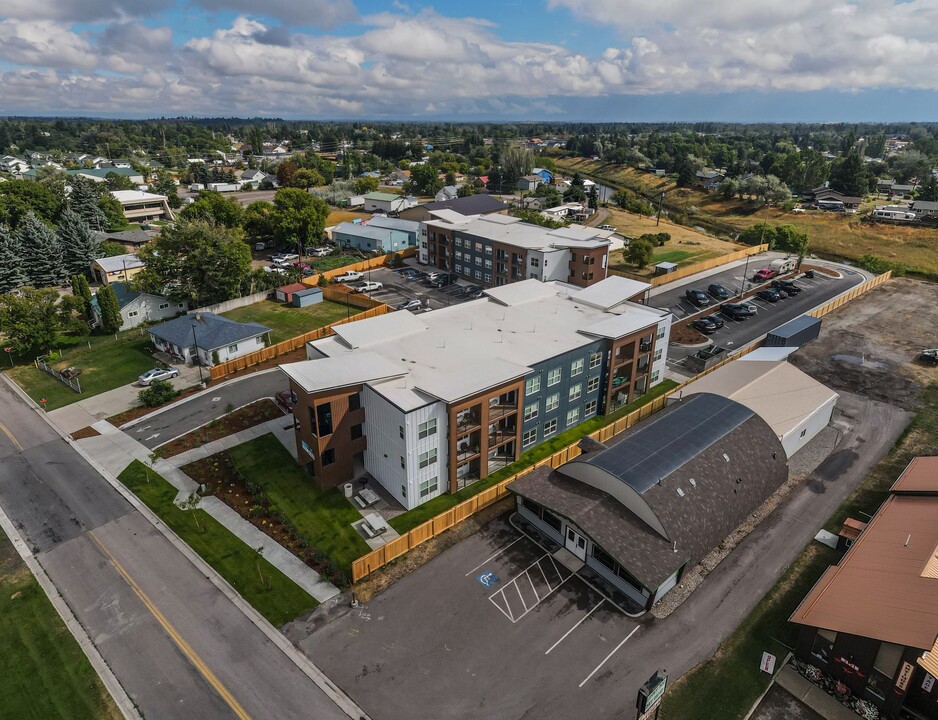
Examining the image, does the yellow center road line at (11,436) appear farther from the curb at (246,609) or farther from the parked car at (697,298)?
the parked car at (697,298)

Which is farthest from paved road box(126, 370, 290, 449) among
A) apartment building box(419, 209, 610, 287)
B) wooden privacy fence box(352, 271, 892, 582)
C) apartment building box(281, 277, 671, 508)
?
apartment building box(419, 209, 610, 287)

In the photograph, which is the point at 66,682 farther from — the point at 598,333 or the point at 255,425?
the point at 598,333

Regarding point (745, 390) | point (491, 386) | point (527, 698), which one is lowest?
point (527, 698)

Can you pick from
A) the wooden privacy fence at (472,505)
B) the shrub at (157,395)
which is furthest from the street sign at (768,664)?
the shrub at (157,395)

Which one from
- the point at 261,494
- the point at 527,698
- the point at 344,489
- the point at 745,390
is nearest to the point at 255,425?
the point at 261,494

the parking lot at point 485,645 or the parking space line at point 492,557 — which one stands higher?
the parking space line at point 492,557

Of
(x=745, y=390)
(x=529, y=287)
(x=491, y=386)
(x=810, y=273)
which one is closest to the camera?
(x=491, y=386)

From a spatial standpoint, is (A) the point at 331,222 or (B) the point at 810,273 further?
(A) the point at 331,222

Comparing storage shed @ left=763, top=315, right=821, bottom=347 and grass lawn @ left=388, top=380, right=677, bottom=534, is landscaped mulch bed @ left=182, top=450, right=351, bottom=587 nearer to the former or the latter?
grass lawn @ left=388, top=380, right=677, bottom=534
